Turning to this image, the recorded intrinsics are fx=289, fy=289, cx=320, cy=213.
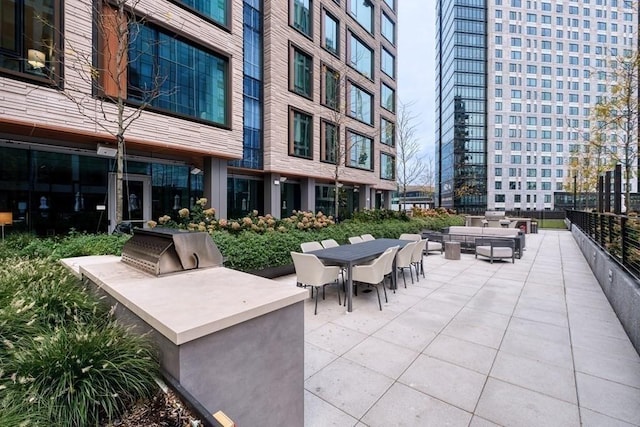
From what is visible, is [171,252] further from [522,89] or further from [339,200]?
[522,89]

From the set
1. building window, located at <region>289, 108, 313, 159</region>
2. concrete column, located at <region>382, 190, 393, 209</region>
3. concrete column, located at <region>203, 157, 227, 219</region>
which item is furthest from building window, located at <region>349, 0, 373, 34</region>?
concrete column, located at <region>203, 157, 227, 219</region>

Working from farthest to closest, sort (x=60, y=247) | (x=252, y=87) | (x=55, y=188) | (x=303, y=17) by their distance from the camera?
(x=303, y=17) < (x=252, y=87) < (x=55, y=188) < (x=60, y=247)

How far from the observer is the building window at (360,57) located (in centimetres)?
1812

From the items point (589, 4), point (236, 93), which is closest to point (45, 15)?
point (236, 93)

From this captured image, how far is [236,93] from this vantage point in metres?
10.8

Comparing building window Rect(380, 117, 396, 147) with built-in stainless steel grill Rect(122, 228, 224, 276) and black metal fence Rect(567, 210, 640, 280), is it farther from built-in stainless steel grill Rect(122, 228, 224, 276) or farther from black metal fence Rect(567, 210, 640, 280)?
built-in stainless steel grill Rect(122, 228, 224, 276)

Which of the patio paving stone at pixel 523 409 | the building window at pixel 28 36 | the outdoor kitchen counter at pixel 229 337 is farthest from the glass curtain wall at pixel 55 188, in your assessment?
the patio paving stone at pixel 523 409

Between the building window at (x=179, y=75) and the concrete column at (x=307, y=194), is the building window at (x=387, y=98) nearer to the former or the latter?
the concrete column at (x=307, y=194)

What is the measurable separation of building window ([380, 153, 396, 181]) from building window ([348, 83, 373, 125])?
3208 mm

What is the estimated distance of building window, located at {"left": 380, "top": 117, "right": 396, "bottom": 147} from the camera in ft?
Answer: 71.5

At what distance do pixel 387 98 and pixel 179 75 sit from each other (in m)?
17.2

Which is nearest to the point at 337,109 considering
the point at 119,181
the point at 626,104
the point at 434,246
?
the point at 434,246

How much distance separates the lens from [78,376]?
1431 millimetres

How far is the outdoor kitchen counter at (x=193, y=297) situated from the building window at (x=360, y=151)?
1560cm
